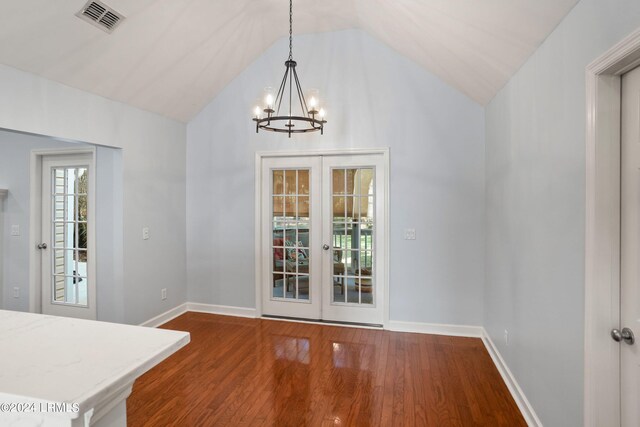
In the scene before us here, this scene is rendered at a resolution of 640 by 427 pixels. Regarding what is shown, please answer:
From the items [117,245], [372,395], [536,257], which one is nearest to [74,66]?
[117,245]

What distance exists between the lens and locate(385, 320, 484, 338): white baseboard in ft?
13.0

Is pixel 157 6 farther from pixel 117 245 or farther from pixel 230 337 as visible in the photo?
pixel 230 337

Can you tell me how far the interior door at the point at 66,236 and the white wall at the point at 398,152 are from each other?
1556 millimetres

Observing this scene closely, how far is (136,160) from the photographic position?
3.98m

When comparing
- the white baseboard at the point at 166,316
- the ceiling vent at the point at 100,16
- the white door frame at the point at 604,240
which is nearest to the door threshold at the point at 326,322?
the white baseboard at the point at 166,316

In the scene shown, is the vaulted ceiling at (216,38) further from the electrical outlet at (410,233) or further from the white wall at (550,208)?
the electrical outlet at (410,233)

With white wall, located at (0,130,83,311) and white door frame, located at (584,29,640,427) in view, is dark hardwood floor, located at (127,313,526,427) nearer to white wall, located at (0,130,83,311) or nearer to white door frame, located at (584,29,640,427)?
white door frame, located at (584,29,640,427)

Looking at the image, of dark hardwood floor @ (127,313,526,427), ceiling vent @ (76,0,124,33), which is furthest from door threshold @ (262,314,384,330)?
ceiling vent @ (76,0,124,33)

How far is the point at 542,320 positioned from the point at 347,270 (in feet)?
7.82

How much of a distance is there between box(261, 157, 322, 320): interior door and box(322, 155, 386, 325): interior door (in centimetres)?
13

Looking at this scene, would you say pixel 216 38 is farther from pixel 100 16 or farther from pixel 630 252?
pixel 630 252

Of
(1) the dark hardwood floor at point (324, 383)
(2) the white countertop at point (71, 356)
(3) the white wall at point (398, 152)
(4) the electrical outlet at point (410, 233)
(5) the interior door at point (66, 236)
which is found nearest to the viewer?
(2) the white countertop at point (71, 356)

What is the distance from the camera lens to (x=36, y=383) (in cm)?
77

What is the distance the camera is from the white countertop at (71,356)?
0.75 meters
